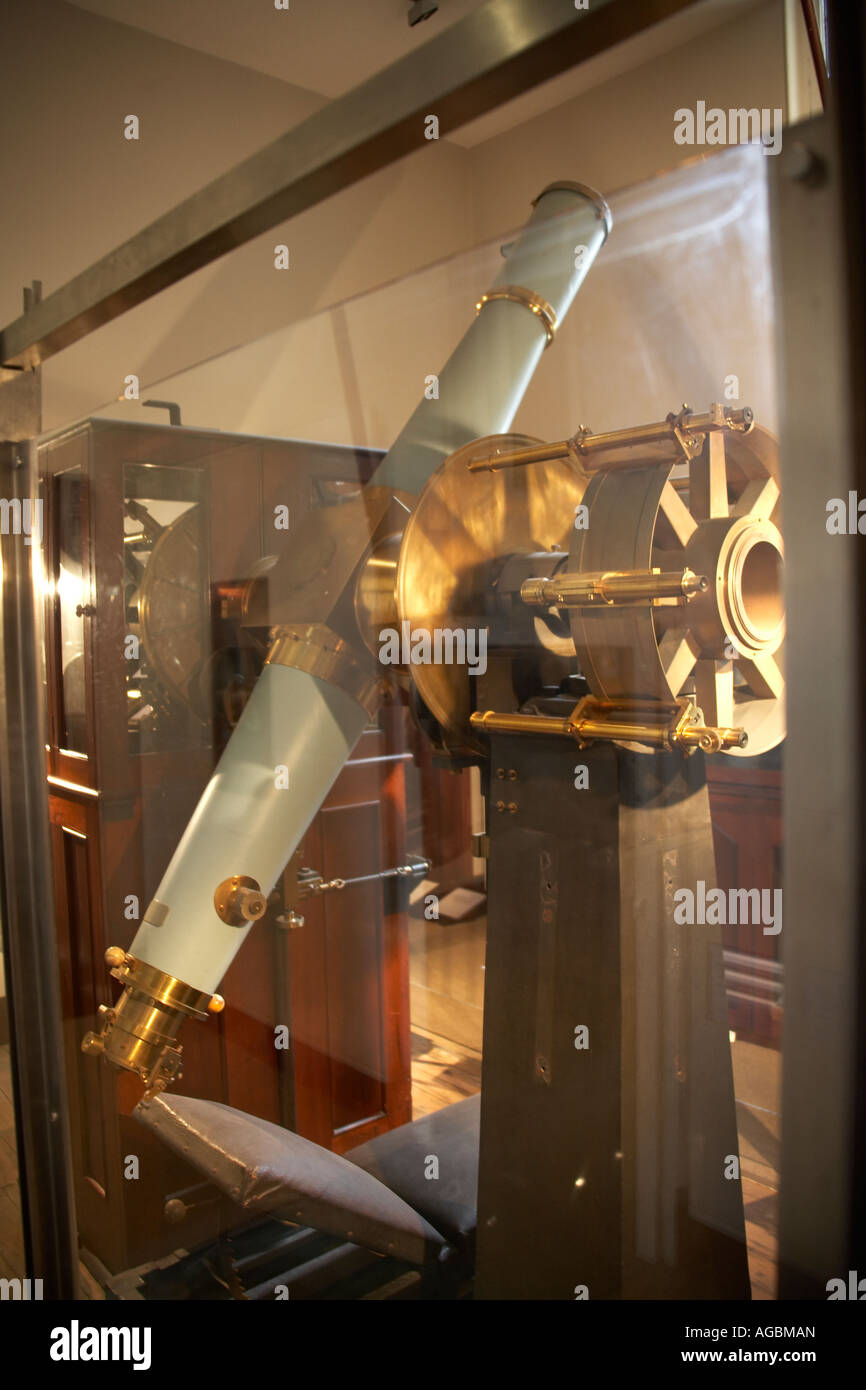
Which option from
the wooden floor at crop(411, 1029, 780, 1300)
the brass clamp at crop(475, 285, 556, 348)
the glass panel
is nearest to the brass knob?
the wooden floor at crop(411, 1029, 780, 1300)

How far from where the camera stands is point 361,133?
2.77 ft

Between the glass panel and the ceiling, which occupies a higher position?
the ceiling

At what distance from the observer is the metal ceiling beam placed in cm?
68

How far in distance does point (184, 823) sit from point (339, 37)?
1.14 m

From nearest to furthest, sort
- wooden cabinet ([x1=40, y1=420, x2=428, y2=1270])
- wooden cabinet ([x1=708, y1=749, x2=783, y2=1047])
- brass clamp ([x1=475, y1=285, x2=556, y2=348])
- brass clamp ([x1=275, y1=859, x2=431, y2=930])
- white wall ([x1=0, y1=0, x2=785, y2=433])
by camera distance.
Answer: wooden cabinet ([x1=708, y1=749, x2=783, y2=1047])
white wall ([x1=0, y1=0, x2=785, y2=433])
brass clamp ([x1=475, y1=285, x2=556, y2=348])
brass clamp ([x1=275, y1=859, x2=431, y2=930])
wooden cabinet ([x1=40, y1=420, x2=428, y2=1270])

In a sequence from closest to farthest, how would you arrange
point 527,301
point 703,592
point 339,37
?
point 703,592, point 339,37, point 527,301

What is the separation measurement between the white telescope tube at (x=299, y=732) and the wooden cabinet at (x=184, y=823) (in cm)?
29

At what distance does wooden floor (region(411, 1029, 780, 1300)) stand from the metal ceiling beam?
691 millimetres

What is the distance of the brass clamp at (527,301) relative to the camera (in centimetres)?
124

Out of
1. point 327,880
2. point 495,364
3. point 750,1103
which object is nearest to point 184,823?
point 327,880

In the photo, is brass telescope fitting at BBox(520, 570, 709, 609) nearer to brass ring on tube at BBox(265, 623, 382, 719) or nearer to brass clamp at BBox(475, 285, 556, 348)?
brass ring on tube at BBox(265, 623, 382, 719)

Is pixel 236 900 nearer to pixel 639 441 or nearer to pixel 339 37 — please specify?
pixel 639 441

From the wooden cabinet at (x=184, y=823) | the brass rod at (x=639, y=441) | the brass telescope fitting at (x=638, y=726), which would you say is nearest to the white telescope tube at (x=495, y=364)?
the brass rod at (x=639, y=441)

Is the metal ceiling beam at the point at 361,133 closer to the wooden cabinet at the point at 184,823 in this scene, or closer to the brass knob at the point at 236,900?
the wooden cabinet at the point at 184,823
